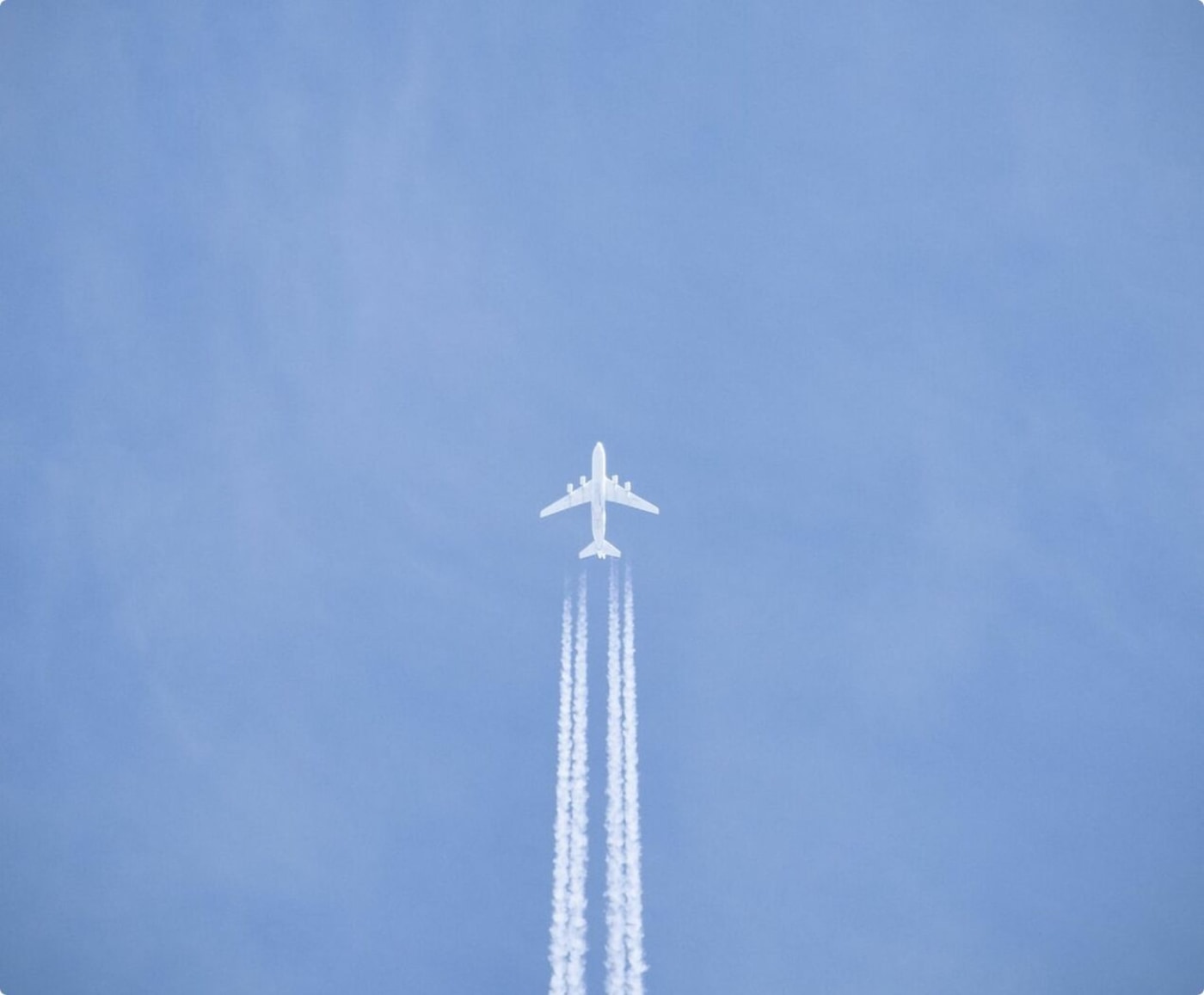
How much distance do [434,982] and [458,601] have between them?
1031 inches

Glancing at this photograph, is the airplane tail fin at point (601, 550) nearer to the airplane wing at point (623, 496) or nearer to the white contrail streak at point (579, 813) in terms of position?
the airplane wing at point (623, 496)

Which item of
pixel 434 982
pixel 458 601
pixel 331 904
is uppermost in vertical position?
pixel 458 601

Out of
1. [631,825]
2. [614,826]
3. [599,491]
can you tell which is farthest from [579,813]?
[599,491]

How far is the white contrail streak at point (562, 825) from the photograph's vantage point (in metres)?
60.5

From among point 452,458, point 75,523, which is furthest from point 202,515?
point 452,458

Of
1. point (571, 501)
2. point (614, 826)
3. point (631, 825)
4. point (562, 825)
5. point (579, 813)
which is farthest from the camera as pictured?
point (571, 501)

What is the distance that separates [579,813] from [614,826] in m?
2.29

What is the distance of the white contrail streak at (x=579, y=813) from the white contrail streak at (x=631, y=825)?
8.11ft

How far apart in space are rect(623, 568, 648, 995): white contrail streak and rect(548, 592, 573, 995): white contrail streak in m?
3.60

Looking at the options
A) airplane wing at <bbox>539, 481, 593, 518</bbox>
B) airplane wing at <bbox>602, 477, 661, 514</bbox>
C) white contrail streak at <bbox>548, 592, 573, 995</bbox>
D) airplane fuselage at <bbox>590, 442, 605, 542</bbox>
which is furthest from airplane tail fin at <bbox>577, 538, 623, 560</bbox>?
white contrail streak at <bbox>548, 592, 573, 995</bbox>

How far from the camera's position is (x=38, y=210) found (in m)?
107

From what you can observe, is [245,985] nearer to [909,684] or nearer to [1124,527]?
[909,684]

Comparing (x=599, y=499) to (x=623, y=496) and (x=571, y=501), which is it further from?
(x=571, y=501)

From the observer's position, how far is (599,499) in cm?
6744
